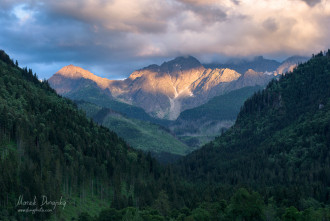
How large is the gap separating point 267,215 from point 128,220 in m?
57.8

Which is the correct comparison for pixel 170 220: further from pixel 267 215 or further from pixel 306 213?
pixel 306 213

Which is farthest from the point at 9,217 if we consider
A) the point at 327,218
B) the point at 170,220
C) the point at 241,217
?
the point at 327,218

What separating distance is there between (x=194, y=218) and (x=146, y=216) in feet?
66.7

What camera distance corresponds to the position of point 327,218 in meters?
186

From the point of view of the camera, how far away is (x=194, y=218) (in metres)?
197

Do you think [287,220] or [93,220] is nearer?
[287,220]

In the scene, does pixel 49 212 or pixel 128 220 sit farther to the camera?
pixel 49 212

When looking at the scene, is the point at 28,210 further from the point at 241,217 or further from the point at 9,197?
the point at 241,217

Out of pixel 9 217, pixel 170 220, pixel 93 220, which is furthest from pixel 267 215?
pixel 9 217

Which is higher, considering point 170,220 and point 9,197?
point 9,197

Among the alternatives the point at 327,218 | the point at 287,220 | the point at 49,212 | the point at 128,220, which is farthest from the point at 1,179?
the point at 327,218

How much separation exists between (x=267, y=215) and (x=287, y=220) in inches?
405

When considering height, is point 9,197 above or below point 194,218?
above

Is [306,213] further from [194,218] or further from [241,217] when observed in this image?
[194,218]
